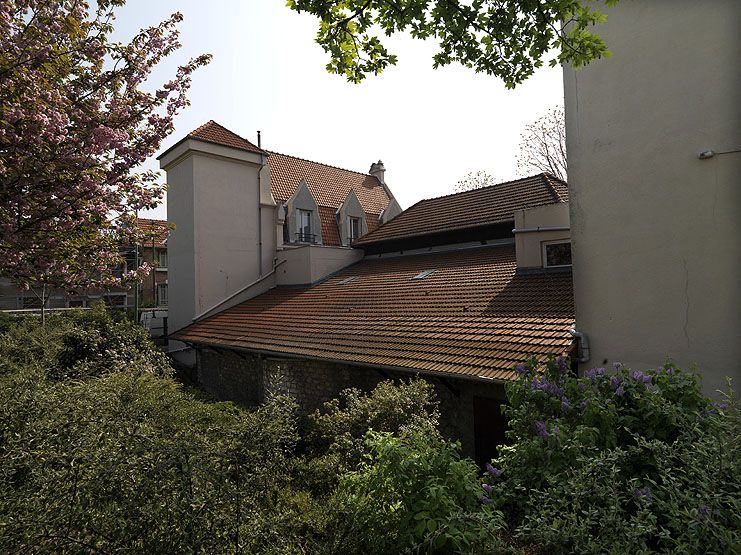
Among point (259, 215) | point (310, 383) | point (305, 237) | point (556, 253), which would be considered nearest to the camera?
point (556, 253)

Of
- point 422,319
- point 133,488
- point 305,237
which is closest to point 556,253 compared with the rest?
point 422,319

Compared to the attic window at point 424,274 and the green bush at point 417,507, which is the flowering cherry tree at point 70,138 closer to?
the green bush at point 417,507

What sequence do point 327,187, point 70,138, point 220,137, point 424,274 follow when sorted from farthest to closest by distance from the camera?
1. point 327,187
2. point 220,137
3. point 424,274
4. point 70,138

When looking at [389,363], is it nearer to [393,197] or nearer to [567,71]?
[567,71]

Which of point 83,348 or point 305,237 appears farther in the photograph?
point 305,237

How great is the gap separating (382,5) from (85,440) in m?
5.16

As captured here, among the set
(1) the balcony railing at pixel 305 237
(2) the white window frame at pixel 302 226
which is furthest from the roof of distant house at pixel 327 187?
(2) the white window frame at pixel 302 226

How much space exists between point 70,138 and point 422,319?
7552 millimetres

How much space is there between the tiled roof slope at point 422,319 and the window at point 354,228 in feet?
16.2

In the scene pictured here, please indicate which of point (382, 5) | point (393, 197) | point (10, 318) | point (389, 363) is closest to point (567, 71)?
point (382, 5)

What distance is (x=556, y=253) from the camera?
34.7 ft

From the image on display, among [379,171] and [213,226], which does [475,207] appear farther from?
[379,171]

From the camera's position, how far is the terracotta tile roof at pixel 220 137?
687 inches

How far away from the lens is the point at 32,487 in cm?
A: 357
